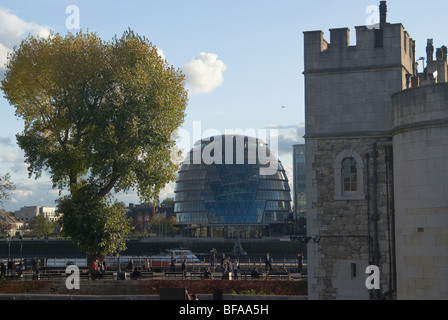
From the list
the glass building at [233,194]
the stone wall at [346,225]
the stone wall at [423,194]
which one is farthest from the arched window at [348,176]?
the glass building at [233,194]

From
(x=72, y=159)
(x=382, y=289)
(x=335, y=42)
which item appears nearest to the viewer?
(x=382, y=289)

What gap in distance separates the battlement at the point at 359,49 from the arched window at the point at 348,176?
3.60m

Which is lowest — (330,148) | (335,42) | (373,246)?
(373,246)

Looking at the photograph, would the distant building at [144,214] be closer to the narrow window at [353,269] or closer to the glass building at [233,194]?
the glass building at [233,194]

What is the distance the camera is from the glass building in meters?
135

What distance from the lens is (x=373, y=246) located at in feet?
88.0

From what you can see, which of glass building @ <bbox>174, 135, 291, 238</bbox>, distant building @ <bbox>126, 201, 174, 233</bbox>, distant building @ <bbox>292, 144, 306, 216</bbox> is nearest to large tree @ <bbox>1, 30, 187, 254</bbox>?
glass building @ <bbox>174, 135, 291, 238</bbox>

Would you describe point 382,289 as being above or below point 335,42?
below

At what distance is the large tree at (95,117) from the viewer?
38.4 meters

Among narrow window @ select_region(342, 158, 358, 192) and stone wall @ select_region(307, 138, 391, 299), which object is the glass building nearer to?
stone wall @ select_region(307, 138, 391, 299)
